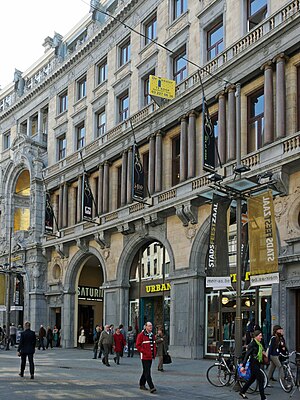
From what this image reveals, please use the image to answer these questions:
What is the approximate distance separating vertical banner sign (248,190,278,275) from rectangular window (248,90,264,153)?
8.47 meters

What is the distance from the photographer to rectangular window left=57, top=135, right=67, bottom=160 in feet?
156

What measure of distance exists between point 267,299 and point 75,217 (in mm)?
20634

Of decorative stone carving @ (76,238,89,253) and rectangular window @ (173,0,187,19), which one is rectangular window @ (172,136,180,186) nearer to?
rectangular window @ (173,0,187,19)

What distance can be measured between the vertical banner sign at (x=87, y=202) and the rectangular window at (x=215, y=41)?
11.3 meters

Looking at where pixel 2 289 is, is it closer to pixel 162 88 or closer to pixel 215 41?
pixel 162 88

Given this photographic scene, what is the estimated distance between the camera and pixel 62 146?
47938 mm

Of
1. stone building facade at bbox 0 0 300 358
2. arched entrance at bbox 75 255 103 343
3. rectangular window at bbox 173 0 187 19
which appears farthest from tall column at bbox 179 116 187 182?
arched entrance at bbox 75 255 103 343

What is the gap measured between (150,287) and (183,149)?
8.38m

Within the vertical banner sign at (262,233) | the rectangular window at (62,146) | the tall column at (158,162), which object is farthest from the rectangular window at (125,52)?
the vertical banner sign at (262,233)

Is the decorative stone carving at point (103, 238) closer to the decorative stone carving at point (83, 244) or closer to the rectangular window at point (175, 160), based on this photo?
the decorative stone carving at point (83, 244)

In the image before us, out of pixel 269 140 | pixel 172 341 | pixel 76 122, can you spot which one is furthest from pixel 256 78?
pixel 76 122

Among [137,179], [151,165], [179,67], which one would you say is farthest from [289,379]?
[179,67]

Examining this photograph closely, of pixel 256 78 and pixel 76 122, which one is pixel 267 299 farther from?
pixel 76 122

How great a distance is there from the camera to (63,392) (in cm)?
1694
